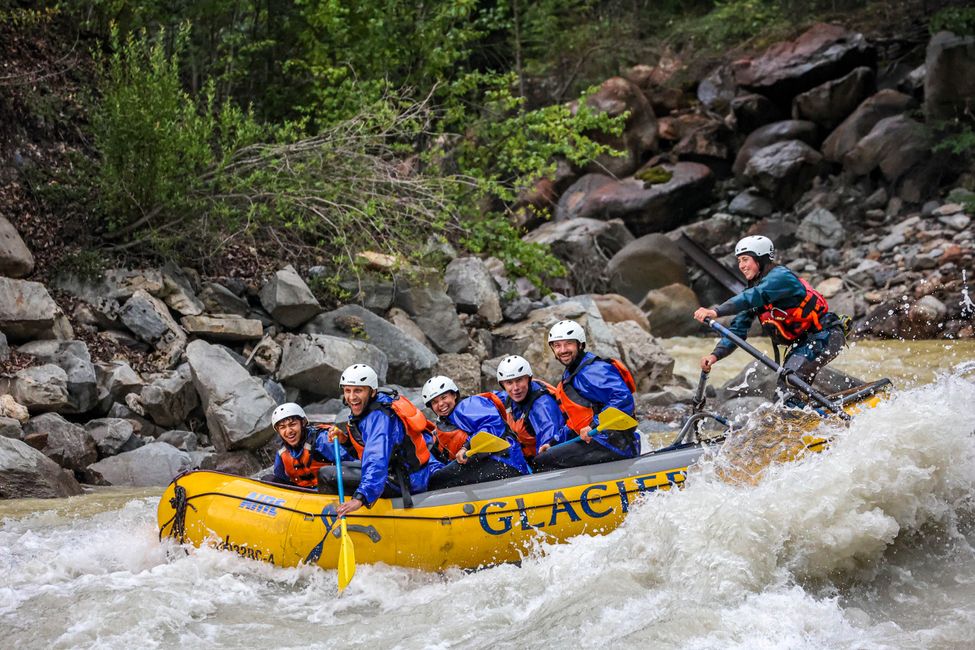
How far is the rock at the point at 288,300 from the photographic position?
10.7 meters

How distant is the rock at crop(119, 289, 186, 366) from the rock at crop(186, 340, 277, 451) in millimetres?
499

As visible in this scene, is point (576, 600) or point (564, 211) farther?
point (564, 211)

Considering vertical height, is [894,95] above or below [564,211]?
above

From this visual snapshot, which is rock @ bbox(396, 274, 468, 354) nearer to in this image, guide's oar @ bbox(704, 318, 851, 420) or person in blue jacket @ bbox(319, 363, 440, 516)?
person in blue jacket @ bbox(319, 363, 440, 516)

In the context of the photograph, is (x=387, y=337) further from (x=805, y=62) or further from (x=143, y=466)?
(x=805, y=62)

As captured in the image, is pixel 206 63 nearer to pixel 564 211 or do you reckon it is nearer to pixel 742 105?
pixel 564 211

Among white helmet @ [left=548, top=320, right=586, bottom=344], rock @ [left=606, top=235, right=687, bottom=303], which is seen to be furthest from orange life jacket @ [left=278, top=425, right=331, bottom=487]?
rock @ [left=606, top=235, right=687, bottom=303]

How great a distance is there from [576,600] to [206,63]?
37.6ft

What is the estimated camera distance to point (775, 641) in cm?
Answer: 397

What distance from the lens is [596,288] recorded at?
56.7 ft

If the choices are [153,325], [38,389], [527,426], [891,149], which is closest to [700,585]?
[527,426]

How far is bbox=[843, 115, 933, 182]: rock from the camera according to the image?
18.0 m

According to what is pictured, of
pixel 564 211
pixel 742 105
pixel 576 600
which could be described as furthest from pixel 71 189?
pixel 742 105

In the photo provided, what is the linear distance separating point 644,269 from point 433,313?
6.45m
